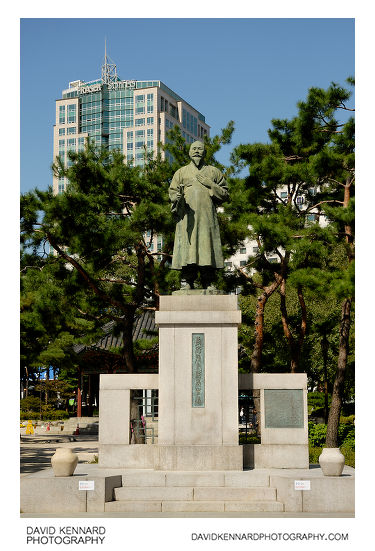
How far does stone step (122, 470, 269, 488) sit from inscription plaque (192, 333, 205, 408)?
1190 mm

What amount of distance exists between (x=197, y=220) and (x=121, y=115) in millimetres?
82033

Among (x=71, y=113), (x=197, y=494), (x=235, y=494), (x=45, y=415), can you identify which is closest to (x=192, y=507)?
(x=197, y=494)

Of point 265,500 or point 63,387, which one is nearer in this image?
point 265,500

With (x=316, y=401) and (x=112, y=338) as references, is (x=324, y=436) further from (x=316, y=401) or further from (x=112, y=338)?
(x=112, y=338)

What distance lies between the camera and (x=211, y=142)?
21688mm

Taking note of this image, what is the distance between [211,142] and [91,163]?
14.6ft

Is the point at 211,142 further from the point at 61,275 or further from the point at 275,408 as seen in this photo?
the point at 275,408

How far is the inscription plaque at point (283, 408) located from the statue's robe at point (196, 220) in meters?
2.47

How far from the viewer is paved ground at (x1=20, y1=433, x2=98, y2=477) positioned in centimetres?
1658

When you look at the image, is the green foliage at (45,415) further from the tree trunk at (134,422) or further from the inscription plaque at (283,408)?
the inscription plaque at (283,408)

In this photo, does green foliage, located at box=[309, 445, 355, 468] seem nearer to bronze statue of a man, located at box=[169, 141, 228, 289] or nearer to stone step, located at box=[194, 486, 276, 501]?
stone step, located at box=[194, 486, 276, 501]

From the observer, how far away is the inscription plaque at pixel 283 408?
11.6 meters

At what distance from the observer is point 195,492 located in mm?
10078
